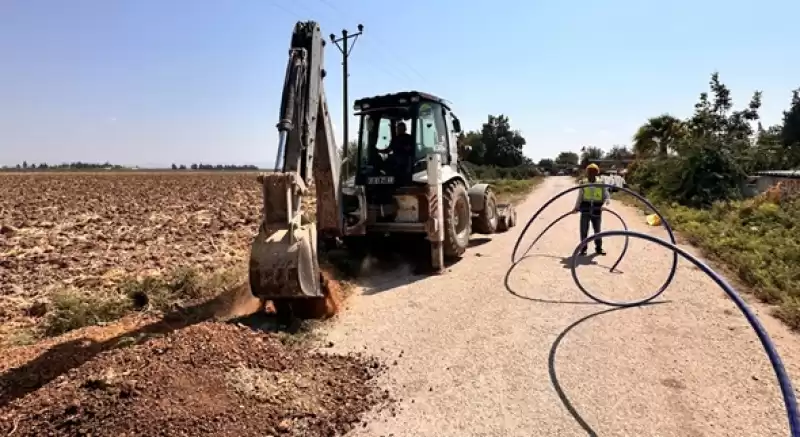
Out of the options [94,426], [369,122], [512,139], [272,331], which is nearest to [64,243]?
[369,122]

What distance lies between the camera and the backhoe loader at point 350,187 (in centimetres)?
587

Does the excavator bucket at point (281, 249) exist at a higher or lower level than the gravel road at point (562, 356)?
higher

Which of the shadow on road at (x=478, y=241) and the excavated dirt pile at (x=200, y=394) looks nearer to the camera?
the excavated dirt pile at (x=200, y=394)

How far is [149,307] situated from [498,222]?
361 inches

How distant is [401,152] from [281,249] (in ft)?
14.5

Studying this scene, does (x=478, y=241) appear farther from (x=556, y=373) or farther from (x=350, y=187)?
(x=556, y=373)

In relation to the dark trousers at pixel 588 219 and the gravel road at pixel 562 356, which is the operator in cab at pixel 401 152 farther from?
the dark trousers at pixel 588 219

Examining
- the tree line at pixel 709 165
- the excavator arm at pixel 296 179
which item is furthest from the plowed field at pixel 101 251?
the tree line at pixel 709 165

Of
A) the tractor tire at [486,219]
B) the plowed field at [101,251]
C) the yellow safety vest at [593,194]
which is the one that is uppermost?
the yellow safety vest at [593,194]

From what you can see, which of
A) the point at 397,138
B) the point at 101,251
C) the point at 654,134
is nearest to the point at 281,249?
the point at 397,138

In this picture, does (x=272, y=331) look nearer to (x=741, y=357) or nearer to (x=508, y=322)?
(x=508, y=322)

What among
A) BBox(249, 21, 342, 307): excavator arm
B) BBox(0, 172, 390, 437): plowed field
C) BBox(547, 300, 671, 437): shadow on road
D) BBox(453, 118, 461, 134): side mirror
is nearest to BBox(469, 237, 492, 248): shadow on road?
BBox(453, 118, 461, 134): side mirror

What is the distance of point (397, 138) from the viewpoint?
980cm

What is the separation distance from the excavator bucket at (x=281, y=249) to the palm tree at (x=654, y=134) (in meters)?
33.8
